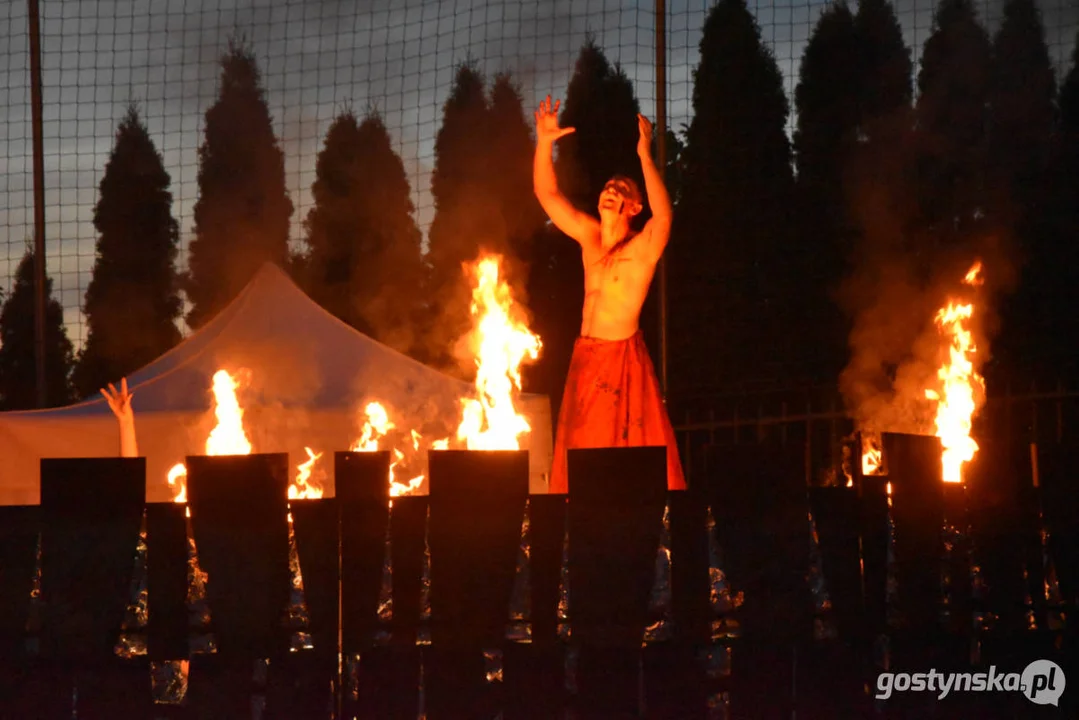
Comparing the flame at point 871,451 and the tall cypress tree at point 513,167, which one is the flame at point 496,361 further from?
the tall cypress tree at point 513,167

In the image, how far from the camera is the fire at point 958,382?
7.01 metres

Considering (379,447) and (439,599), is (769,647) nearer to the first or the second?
(439,599)

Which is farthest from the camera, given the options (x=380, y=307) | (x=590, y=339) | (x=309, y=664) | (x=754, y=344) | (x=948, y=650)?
(x=380, y=307)

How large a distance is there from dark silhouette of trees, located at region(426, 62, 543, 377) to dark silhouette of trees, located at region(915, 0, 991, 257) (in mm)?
2849

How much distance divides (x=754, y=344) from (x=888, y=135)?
1.73 meters

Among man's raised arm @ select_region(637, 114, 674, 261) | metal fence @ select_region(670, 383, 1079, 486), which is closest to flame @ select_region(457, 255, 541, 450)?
metal fence @ select_region(670, 383, 1079, 486)

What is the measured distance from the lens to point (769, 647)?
2.74m

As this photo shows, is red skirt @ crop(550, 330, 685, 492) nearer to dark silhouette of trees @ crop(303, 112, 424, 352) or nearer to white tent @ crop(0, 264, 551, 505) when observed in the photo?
white tent @ crop(0, 264, 551, 505)

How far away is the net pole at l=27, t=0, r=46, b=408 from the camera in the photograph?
7.66 metres

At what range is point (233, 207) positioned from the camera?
39.8ft

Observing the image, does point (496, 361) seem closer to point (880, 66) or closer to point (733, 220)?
point (733, 220)

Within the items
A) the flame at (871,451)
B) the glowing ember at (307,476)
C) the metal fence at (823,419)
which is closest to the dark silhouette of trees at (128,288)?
the glowing ember at (307,476)

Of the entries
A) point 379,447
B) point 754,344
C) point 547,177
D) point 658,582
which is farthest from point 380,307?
point 658,582

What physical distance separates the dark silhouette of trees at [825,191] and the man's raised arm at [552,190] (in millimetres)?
4072
